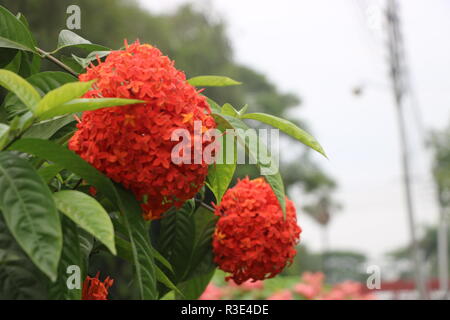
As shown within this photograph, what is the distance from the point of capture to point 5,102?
1.05 m

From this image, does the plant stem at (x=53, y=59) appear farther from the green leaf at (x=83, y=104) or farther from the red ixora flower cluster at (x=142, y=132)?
the green leaf at (x=83, y=104)

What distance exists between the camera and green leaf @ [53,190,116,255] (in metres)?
0.69

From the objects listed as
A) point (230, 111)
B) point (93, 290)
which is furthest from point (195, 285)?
point (230, 111)

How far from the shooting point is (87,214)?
0.72 meters

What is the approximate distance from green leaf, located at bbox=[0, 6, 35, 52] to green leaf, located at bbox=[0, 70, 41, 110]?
319 millimetres

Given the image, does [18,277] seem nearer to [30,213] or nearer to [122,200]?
[30,213]

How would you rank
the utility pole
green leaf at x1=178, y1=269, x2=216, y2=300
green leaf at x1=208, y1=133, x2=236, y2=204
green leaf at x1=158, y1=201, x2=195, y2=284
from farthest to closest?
1. the utility pole
2. green leaf at x1=178, y1=269, x2=216, y2=300
3. green leaf at x1=158, y1=201, x2=195, y2=284
4. green leaf at x1=208, y1=133, x2=236, y2=204

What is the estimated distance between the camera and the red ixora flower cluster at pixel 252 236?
1376mm

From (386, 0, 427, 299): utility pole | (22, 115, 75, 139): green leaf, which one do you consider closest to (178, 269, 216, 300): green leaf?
(22, 115, 75, 139): green leaf

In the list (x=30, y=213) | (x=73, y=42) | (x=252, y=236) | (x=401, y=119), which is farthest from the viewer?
(x=401, y=119)

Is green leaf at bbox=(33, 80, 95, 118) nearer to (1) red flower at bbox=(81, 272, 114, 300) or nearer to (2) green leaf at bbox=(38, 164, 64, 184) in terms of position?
(2) green leaf at bbox=(38, 164, 64, 184)

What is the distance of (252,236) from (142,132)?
0.58 metres

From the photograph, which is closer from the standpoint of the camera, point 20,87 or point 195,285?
point 20,87
